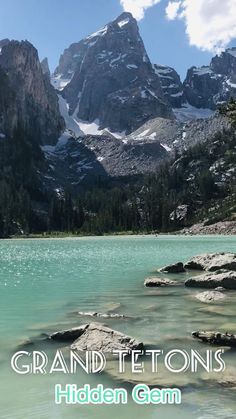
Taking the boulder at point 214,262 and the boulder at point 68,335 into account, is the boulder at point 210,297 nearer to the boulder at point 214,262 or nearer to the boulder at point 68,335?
the boulder at point 214,262

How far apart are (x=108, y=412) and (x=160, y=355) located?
16.2ft

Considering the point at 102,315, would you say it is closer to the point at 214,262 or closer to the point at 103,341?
the point at 103,341

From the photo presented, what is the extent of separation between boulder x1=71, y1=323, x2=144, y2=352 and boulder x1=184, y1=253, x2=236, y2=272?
24.5m

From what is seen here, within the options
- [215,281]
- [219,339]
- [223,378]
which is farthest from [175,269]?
[223,378]

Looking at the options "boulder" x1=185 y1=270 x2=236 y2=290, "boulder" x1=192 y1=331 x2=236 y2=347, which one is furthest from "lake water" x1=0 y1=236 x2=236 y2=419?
"boulder" x1=185 y1=270 x2=236 y2=290

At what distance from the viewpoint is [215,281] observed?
35.0 m

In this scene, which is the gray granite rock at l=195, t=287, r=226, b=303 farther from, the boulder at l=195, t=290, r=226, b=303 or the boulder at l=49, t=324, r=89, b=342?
the boulder at l=49, t=324, r=89, b=342

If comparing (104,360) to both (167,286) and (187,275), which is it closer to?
(167,286)

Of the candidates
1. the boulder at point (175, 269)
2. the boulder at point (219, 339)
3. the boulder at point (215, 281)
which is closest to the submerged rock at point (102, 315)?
the boulder at point (219, 339)

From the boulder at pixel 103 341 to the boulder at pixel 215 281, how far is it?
17.9 metres

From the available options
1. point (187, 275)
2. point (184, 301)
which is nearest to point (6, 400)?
point (184, 301)

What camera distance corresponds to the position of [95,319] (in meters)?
23.5

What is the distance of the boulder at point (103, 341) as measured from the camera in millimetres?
17094

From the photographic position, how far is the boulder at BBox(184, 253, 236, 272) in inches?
1615
